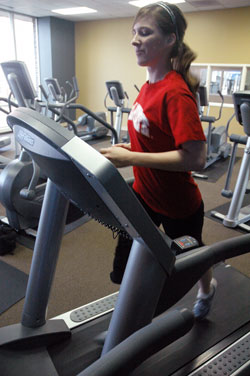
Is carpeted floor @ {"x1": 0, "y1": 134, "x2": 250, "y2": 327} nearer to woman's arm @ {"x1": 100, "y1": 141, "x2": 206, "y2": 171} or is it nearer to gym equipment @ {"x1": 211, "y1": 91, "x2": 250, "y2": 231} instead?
gym equipment @ {"x1": 211, "y1": 91, "x2": 250, "y2": 231}

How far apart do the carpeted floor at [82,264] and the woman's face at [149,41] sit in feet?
4.72

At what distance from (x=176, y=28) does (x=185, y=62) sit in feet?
0.41

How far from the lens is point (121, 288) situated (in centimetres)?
86

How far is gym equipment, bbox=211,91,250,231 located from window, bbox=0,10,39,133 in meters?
5.55

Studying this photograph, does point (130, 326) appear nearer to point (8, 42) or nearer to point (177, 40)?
point (177, 40)

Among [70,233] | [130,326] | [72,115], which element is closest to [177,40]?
[130,326]

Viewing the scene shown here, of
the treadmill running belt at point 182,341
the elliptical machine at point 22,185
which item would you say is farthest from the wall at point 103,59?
the treadmill running belt at point 182,341

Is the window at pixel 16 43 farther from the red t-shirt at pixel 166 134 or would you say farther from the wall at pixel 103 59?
the red t-shirt at pixel 166 134

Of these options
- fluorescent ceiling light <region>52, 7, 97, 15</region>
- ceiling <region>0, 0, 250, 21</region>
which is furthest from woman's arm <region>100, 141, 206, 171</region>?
fluorescent ceiling light <region>52, 7, 97, 15</region>


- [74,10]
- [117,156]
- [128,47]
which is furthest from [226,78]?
[117,156]

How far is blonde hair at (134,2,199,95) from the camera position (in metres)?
1.08

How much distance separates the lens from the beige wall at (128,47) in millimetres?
6172

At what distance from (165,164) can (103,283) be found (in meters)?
1.26

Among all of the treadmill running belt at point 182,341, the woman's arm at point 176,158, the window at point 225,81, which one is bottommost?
the treadmill running belt at point 182,341
